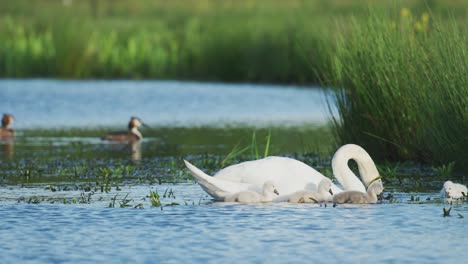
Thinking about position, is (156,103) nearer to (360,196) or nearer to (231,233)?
(360,196)

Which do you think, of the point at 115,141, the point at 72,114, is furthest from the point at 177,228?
the point at 72,114

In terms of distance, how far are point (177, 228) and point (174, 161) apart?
6417 millimetres

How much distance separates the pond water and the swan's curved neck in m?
0.39

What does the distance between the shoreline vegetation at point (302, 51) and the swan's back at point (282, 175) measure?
2.26 meters

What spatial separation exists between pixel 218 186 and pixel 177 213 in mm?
619

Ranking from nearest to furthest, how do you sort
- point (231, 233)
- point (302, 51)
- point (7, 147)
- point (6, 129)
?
point (231, 233)
point (7, 147)
point (6, 129)
point (302, 51)

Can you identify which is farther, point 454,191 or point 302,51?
point 302,51

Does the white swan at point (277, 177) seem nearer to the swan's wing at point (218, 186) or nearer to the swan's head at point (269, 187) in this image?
the swan's wing at point (218, 186)

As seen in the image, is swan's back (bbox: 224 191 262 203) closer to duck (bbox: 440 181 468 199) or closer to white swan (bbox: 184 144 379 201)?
white swan (bbox: 184 144 379 201)

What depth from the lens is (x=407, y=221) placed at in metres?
10.9

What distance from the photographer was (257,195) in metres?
11.9

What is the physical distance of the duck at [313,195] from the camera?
11828 mm

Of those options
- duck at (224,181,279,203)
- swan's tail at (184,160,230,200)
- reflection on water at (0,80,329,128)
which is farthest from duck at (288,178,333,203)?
reflection on water at (0,80,329,128)

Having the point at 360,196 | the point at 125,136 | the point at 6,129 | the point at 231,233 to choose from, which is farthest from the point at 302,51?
the point at 231,233
